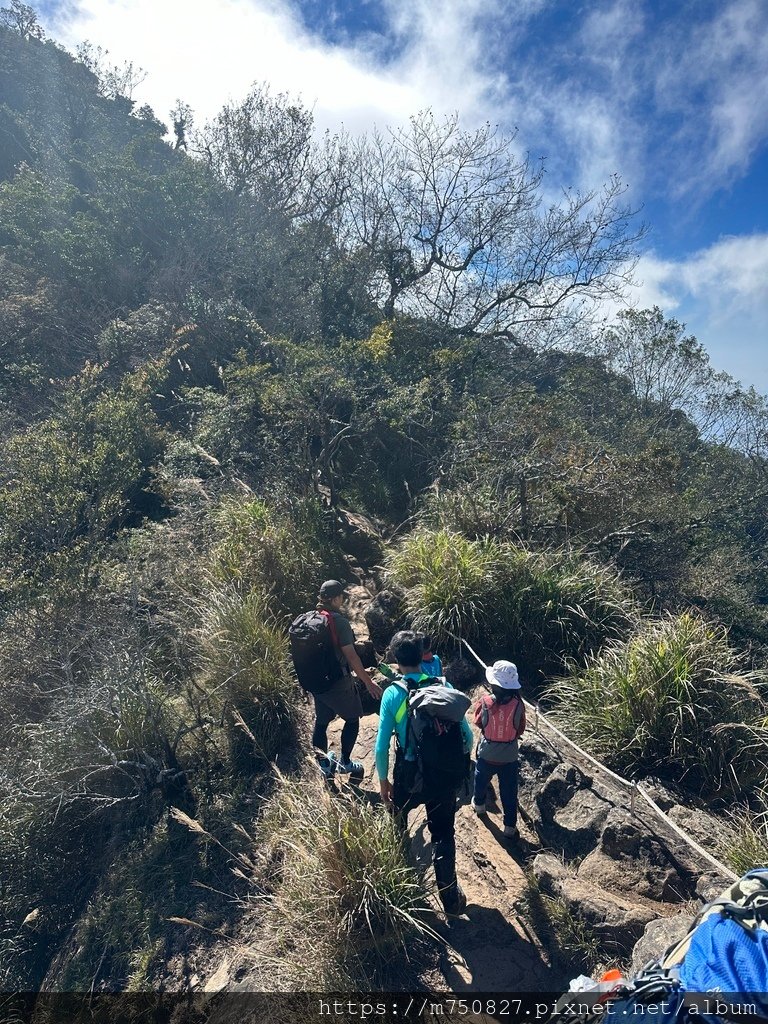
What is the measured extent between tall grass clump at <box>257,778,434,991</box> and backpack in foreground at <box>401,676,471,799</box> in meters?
0.45

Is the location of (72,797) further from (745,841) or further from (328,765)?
(745,841)

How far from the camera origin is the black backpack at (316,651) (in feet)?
13.9

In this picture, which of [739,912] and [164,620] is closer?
[739,912]

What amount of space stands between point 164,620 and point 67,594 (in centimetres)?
147

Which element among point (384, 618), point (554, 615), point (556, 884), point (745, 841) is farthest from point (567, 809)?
point (384, 618)

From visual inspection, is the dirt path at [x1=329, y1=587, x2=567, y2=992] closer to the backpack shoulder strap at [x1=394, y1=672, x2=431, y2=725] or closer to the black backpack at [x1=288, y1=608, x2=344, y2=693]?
the backpack shoulder strap at [x1=394, y1=672, x2=431, y2=725]

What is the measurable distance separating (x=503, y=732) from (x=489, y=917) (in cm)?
109

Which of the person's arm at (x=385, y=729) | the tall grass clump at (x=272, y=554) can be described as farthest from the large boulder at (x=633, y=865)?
the tall grass clump at (x=272, y=554)

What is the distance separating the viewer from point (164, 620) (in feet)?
21.9

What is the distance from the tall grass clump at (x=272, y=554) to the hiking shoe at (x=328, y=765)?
2.60 metres

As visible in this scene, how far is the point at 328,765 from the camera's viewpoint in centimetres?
450

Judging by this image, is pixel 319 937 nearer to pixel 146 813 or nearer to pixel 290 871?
pixel 290 871

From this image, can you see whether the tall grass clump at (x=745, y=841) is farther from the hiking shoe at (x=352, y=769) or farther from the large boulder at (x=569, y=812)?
the hiking shoe at (x=352, y=769)

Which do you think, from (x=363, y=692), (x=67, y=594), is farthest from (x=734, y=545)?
(x=67, y=594)
